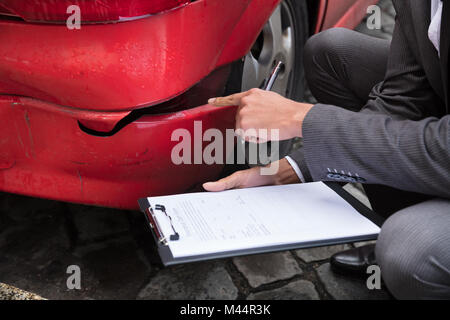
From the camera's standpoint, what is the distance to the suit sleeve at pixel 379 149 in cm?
125

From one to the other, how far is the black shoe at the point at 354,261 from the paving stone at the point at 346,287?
26 millimetres

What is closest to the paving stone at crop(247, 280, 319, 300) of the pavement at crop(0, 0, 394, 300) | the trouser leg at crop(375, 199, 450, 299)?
the pavement at crop(0, 0, 394, 300)

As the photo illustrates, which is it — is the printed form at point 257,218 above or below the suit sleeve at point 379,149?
below

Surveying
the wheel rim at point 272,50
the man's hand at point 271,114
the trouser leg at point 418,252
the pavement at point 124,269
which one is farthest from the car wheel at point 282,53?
the trouser leg at point 418,252

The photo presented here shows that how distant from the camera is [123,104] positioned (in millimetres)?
1395

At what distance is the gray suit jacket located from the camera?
1257 mm

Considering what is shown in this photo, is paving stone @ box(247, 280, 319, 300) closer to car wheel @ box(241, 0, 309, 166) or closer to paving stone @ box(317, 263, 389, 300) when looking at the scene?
paving stone @ box(317, 263, 389, 300)

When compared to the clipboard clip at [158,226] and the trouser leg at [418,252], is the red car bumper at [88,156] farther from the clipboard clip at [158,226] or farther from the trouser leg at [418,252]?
the trouser leg at [418,252]

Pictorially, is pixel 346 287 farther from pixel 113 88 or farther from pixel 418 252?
pixel 113 88

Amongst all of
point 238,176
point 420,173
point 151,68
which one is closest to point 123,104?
point 151,68

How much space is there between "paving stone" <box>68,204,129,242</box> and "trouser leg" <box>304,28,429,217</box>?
0.97 metres

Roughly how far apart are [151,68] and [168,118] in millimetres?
194

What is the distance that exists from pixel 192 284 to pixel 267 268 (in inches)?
11.4

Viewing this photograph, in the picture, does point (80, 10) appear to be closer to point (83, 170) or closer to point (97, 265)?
point (83, 170)
